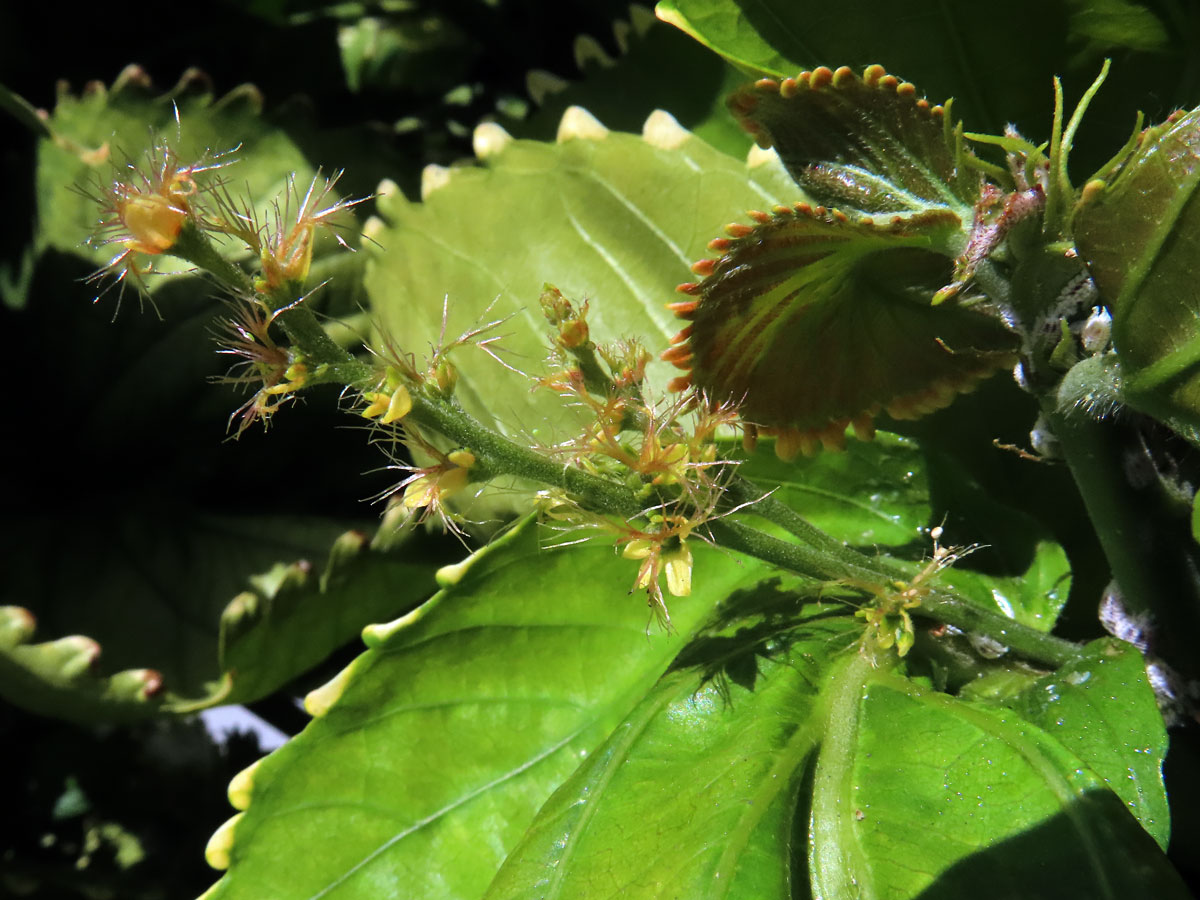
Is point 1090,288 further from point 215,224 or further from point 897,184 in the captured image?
point 215,224

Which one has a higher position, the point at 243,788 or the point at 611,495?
the point at 611,495

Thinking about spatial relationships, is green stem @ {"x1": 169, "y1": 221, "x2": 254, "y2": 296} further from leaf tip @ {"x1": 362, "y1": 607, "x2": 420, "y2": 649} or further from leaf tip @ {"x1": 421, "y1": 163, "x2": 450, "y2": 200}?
leaf tip @ {"x1": 421, "y1": 163, "x2": 450, "y2": 200}

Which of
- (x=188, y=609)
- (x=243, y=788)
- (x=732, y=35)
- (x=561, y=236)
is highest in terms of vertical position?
(x=732, y=35)

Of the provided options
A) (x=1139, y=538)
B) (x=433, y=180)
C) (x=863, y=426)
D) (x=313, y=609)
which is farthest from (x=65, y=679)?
(x=1139, y=538)

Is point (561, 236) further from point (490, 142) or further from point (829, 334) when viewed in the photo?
point (829, 334)

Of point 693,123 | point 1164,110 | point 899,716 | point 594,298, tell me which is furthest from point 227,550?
point 1164,110

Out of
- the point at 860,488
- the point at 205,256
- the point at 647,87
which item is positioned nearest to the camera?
the point at 205,256
